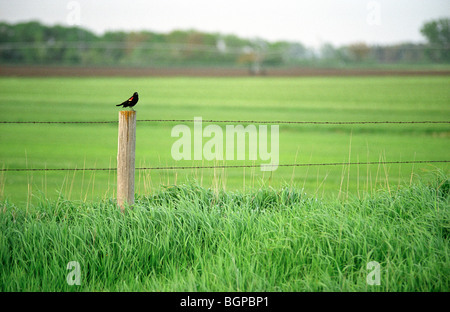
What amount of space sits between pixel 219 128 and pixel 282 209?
17344 mm

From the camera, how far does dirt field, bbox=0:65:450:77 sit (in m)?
61.7

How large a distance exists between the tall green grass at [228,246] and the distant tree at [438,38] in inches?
2470

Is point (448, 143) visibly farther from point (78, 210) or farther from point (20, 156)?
point (78, 210)

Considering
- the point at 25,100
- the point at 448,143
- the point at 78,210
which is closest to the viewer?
the point at 78,210

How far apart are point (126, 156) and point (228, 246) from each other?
1.45m

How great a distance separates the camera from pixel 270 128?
2275 centimetres

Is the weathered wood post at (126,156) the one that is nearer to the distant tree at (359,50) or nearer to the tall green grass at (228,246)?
the tall green grass at (228,246)

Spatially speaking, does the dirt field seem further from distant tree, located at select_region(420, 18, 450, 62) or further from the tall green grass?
the tall green grass

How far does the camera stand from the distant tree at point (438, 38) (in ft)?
205

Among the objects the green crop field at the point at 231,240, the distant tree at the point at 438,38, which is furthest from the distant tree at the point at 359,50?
the green crop field at the point at 231,240

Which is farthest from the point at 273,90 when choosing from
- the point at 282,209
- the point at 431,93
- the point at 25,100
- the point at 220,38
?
the point at 220,38

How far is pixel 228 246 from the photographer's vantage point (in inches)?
201

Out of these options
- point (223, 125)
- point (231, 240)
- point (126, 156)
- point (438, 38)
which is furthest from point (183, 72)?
point (231, 240)

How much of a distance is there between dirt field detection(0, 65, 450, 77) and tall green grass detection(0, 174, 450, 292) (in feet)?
188
